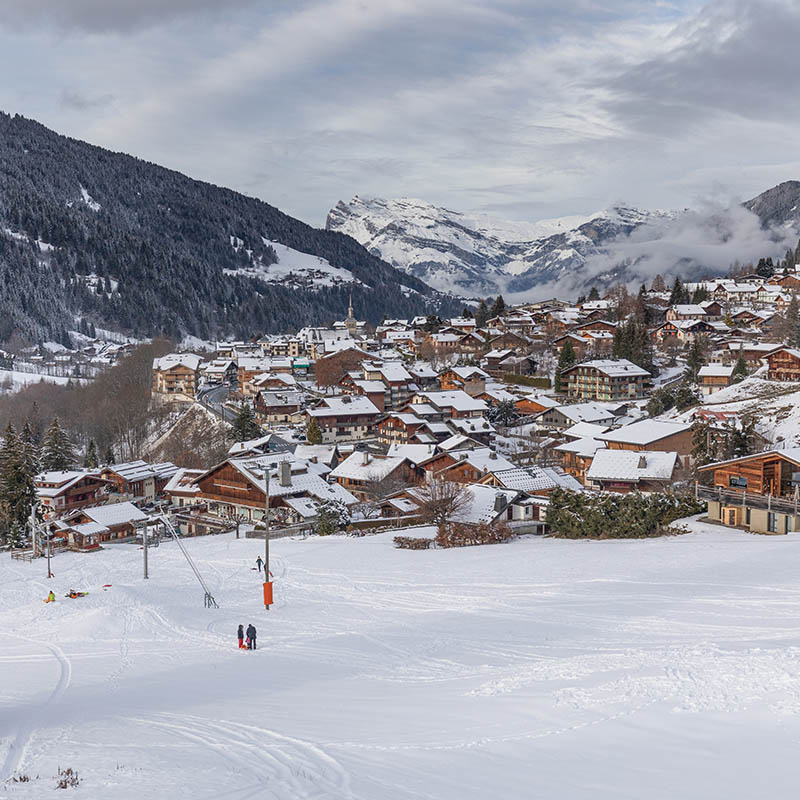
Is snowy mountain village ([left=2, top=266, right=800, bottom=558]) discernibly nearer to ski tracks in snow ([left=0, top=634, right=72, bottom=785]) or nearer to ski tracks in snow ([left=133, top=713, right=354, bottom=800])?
ski tracks in snow ([left=0, top=634, right=72, bottom=785])

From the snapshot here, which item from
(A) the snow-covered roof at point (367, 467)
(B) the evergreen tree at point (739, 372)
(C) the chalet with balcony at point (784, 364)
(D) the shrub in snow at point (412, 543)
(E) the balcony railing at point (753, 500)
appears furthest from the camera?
(B) the evergreen tree at point (739, 372)

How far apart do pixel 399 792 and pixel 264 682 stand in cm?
622

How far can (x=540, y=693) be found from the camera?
11344mm

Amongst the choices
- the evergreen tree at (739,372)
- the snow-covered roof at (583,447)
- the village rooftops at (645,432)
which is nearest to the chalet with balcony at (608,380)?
the evergreen tree at (739,372)

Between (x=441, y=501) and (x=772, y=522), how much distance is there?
1343 centimetres

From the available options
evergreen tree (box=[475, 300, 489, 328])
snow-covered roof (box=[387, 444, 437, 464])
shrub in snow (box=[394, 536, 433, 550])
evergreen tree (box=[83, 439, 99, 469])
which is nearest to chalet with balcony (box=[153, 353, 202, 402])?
evergreen tree (box=[83, 439, 99, 469])

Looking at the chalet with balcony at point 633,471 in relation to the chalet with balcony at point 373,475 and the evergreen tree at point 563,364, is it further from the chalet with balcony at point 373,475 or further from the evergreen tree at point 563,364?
the evergreen tree at point 563,364

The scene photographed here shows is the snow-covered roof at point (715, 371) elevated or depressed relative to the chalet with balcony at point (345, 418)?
elevated

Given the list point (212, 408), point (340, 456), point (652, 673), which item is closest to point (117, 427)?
point (212, 408)

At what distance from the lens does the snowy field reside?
28.5 feet

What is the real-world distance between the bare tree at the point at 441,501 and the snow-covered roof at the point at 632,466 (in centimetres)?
867

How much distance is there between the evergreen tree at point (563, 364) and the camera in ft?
236

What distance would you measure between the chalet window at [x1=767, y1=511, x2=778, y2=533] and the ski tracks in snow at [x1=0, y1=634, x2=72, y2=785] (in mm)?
22784

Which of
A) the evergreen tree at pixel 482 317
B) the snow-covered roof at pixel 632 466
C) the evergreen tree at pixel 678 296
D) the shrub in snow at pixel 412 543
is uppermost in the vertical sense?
the evergreen tree at pixel 678 296
